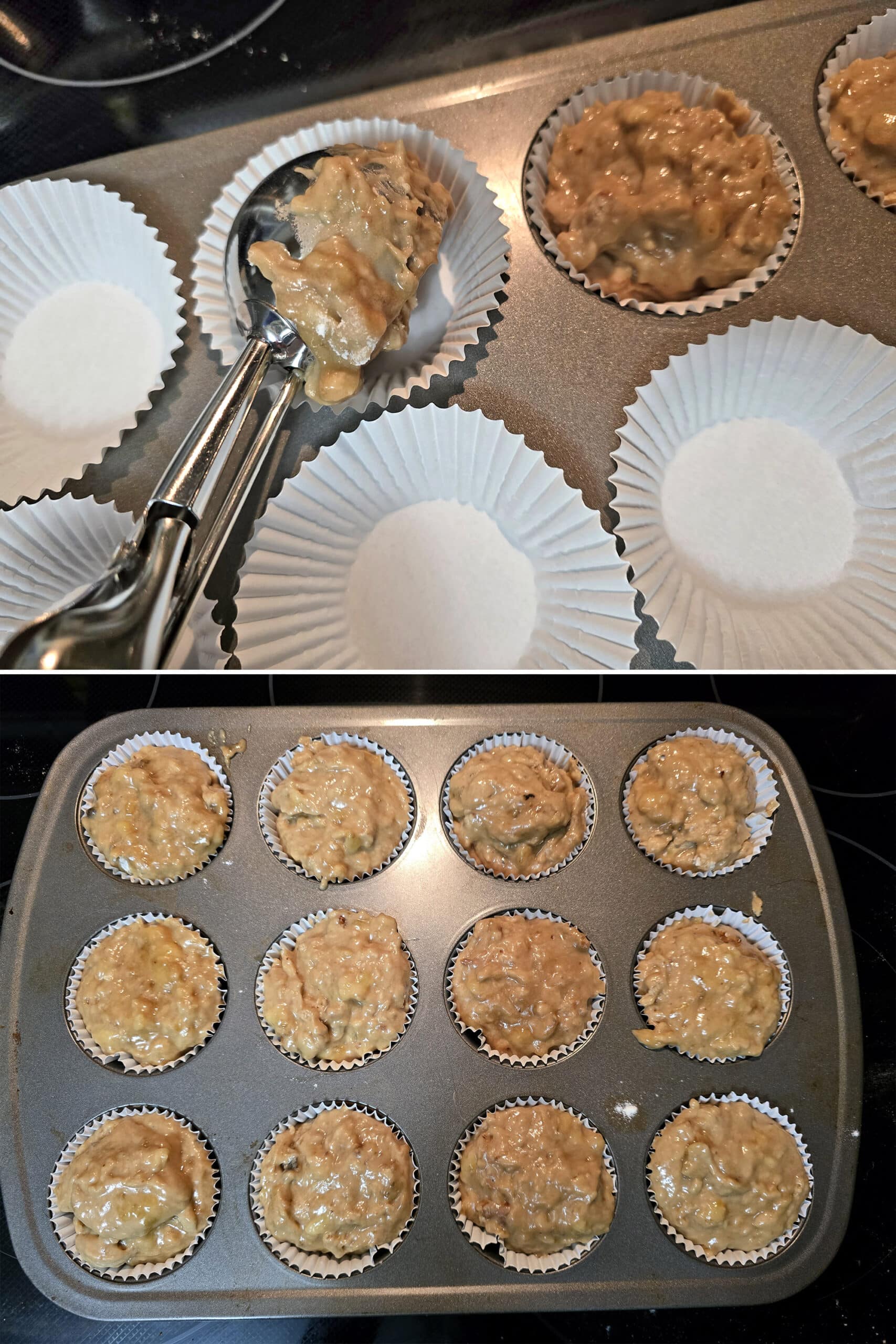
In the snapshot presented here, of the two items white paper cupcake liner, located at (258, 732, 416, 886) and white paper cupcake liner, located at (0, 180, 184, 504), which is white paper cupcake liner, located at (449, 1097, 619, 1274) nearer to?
white paper cupcake liner, located at (258, 732, 416, 886)

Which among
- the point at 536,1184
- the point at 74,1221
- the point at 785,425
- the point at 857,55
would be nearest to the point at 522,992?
the point at 536,1184

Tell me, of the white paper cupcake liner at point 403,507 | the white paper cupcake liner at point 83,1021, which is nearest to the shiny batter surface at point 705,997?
→ the white paper cupcake liner at point 403,507

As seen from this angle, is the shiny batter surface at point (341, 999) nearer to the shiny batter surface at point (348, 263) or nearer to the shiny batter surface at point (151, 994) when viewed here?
the shiny batter surface at point (151, 994)

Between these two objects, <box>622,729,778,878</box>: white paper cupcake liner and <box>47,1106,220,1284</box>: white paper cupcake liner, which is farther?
<box>622,729,778,878</box>: white paper cupcake liner

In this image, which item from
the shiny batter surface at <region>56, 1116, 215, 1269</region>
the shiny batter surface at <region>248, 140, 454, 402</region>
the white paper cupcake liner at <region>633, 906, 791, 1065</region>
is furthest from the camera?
the white paper cupcake liner at <region>633, 906, 791, 1065</region>

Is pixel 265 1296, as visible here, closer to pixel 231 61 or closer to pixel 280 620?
pixel 280 620

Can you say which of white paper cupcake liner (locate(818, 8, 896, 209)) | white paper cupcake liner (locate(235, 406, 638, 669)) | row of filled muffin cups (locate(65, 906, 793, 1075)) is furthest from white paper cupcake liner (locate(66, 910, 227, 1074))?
white paper cupcake liner (locate(818, 8, 896, 209))
